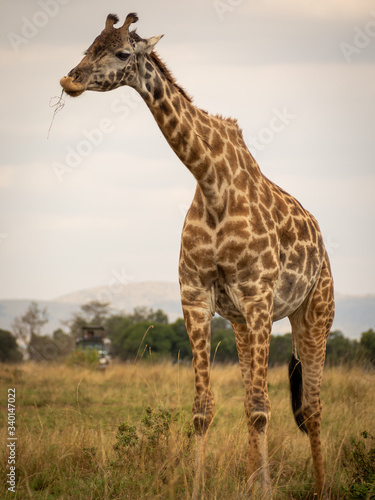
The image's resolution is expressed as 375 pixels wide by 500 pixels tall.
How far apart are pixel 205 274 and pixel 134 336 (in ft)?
60.2

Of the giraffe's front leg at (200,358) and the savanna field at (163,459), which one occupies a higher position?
the giraffe's front leg at (200,358)

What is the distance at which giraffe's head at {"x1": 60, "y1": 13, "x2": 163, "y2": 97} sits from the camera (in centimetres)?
397

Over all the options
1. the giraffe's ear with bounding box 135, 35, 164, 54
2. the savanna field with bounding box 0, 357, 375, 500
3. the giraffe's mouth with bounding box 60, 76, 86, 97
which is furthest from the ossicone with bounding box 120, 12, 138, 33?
the savanna field with bounding box 0, 357, 375, 500

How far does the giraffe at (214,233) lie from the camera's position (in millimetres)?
4242

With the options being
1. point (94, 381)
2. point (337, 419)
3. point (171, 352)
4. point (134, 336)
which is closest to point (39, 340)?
point (134, 336)

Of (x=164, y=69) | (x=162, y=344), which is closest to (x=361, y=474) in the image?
(x=164, y=69)

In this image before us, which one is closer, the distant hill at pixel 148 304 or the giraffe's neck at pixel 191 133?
the giraffe's neck at pixel 191 133

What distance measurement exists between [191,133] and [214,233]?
0.81 meters

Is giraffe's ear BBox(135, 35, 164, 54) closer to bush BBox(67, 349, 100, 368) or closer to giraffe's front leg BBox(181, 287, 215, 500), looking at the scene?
giraffe's front leg BBox(181, 287, 215, 500)

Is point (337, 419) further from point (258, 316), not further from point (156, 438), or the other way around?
point (258, 316)

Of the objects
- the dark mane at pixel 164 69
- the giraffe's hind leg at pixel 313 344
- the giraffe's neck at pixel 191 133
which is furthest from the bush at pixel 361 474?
the dark mane at pixel 164 69

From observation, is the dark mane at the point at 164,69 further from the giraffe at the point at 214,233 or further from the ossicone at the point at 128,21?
the ossicone at the point at 128,21

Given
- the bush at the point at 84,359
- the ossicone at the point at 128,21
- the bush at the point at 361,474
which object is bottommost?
the bush at the point at 361,474

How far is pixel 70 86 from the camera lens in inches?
153
